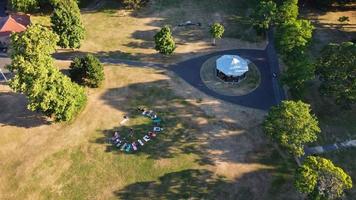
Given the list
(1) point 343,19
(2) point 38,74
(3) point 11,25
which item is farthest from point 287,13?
(3) point 11,25

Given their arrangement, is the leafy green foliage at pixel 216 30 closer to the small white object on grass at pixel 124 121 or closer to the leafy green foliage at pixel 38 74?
the small white object on grass at pixel 124 121

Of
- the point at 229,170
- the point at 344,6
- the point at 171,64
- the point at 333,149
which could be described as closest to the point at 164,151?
the point at 229,170

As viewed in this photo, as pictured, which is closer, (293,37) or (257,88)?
(293,37)

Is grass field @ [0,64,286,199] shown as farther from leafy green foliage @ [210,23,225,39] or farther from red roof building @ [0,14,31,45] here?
leafy green foliage @ [210,23,225,39]

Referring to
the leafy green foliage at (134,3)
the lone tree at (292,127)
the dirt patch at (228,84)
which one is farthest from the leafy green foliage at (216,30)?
the lone tree at (292,127)

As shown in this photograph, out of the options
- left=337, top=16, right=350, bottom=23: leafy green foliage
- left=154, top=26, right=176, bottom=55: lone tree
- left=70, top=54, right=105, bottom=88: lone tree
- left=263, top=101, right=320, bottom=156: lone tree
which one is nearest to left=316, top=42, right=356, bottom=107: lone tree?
left=263, top=101, right=320, bottom=156: lone tree

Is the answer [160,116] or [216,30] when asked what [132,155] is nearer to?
[160,116]
